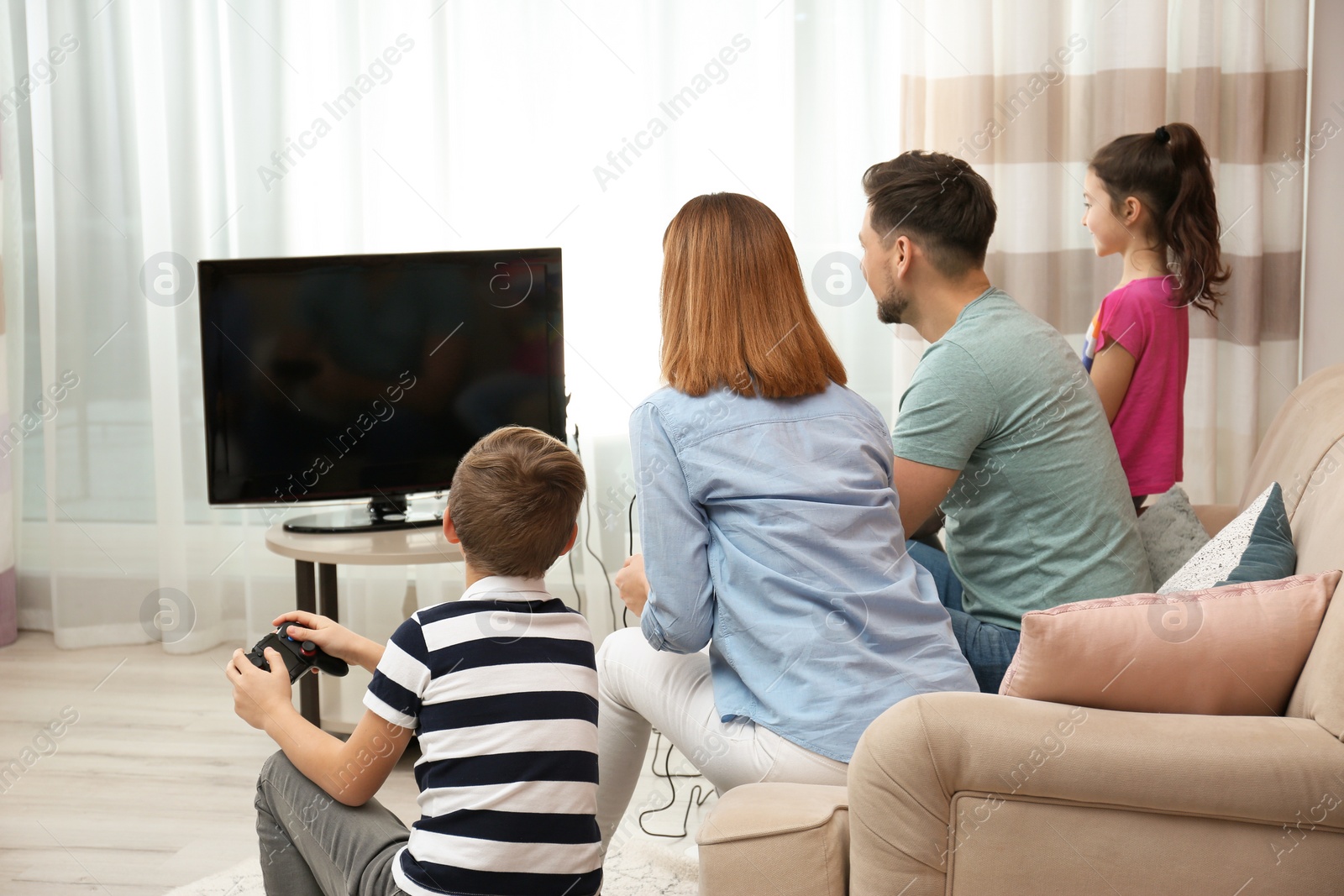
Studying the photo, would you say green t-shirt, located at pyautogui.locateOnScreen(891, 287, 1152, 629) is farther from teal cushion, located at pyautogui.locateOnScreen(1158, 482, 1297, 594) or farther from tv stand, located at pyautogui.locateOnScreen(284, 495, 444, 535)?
tv stand, located at pyautogui.locateOnScreen(284, 495, 444, 535)

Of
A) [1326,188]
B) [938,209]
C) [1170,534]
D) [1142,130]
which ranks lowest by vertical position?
[1170,534]

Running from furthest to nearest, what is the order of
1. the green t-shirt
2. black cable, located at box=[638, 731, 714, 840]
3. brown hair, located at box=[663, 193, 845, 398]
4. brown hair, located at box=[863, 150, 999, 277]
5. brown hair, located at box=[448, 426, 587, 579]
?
black cable, located at box=[638, 731, 714, 840] < brown hair, located at box=[863, 150, 999, 277] < the green t-shirt < brown hair, located at box=[663, 193, 845, 398] < brown hair, located at box=[448, 426, 587, 579]

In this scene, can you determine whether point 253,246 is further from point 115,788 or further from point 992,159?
point 992,159

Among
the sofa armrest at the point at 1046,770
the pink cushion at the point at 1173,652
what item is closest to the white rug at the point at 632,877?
the sofa armrest at the point at 1046,770

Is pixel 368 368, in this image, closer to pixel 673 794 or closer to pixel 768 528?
pixel 673 794

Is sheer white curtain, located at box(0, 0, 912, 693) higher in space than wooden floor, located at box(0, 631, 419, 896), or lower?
higher

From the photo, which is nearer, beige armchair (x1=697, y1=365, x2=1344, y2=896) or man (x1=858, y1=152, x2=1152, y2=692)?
beige armchair (x1=697, y1=365, x2=1344, y2=896)

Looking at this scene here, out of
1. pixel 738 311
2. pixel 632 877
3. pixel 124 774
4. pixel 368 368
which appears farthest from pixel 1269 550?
pixel 124 774

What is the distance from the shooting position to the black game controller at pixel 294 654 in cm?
139

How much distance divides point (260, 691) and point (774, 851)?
2.10ft

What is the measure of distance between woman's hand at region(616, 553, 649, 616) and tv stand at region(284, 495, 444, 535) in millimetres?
893

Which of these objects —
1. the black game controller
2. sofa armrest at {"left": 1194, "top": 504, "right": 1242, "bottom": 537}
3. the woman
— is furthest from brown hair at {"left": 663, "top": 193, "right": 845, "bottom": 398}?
sofa armrest at {"left": 1194, "top": 504, "right": 1242, "bottom": 537}

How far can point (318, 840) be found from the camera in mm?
1282

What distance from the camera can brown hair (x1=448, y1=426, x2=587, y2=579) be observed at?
1.24 meters
